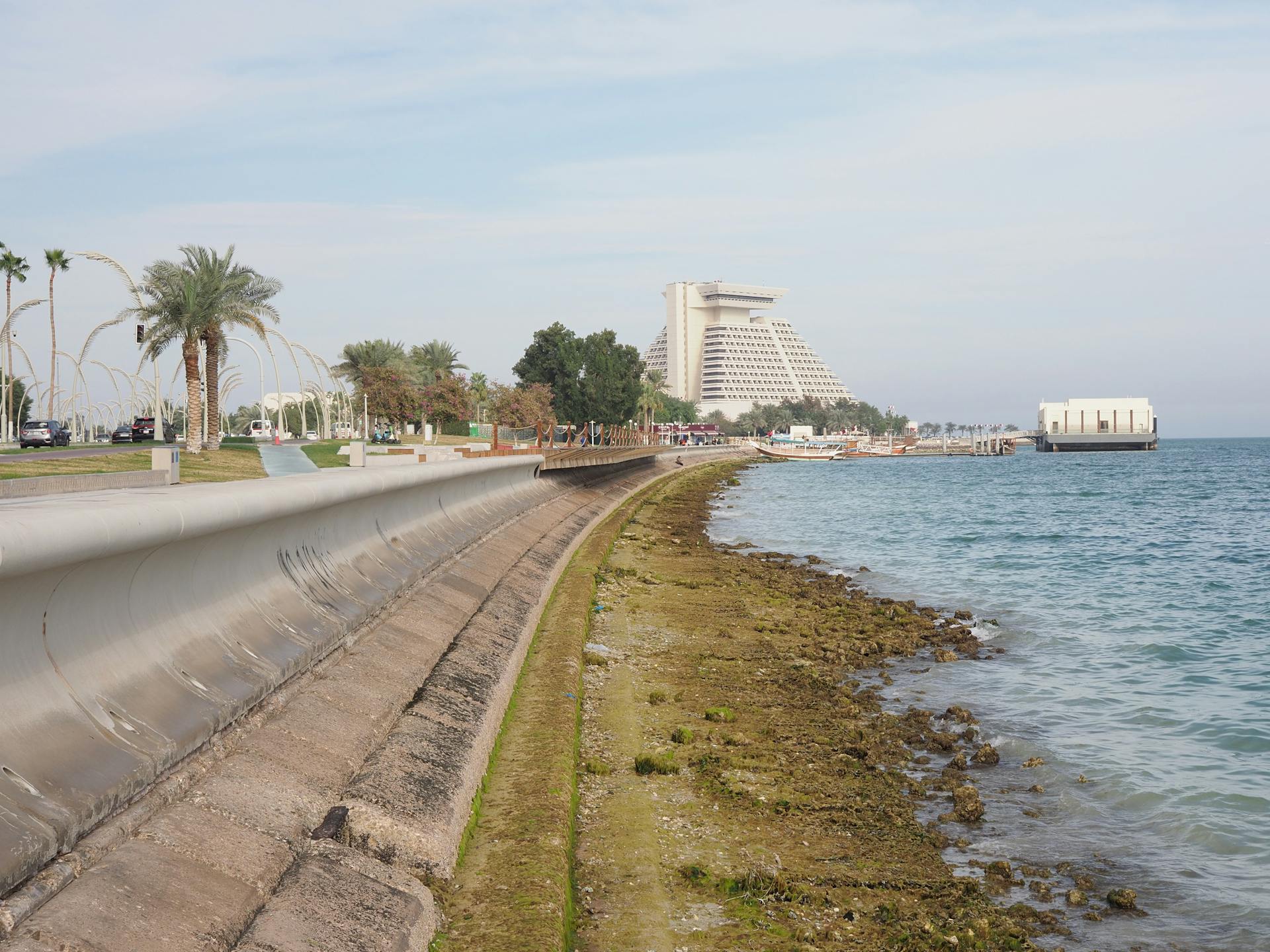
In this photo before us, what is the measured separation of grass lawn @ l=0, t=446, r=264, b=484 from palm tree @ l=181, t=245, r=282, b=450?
612 cm

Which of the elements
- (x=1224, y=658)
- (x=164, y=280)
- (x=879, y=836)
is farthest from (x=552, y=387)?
(x=879, y=836)

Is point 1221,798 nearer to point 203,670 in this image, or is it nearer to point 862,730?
point 862,730

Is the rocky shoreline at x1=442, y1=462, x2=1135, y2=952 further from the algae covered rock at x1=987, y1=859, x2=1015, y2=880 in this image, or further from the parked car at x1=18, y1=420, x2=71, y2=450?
the parked car at x1=18, y1=420, x2=71, y2=450

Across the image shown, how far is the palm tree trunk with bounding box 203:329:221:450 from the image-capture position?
5219 cm

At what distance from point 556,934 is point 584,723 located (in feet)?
17.6


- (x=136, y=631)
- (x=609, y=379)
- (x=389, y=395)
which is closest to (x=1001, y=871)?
(x=136, y=631)

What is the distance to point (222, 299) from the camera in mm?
49000

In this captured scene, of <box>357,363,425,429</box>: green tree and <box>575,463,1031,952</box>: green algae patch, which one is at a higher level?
<box>357,363,425,429</box>: green tree

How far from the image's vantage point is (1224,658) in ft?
59.9

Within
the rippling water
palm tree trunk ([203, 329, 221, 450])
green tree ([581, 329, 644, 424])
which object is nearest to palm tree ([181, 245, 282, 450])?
palm tree trunk ([203, 329, 221, 450])

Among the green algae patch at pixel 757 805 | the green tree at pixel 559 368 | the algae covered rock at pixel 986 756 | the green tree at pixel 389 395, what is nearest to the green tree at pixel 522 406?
the green tree at pixel 559 368

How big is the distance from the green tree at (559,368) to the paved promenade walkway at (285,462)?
65.8 m

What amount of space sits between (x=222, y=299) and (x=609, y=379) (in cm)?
7267

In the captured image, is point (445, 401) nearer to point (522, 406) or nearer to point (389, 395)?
point (389, 395)
